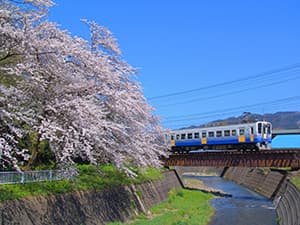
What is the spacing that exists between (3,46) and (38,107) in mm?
2367

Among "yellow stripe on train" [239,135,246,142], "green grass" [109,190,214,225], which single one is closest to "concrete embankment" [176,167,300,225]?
"yellow stripe on train" [239,135,246,142]

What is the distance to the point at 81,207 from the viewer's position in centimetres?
1558

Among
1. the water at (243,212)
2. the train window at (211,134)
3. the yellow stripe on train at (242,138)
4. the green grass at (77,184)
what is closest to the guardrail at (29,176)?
the green grass at (77,184)

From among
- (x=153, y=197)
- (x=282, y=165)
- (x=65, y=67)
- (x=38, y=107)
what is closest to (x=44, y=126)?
(x=38, y=107)

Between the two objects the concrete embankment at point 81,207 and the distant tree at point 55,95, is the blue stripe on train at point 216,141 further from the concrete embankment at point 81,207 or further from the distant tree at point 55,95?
the distant tree at point 55,95

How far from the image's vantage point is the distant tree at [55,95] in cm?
1265

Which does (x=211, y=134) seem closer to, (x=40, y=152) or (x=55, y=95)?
(x=40, y=152)

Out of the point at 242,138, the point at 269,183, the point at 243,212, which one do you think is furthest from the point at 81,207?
the point at 269,183

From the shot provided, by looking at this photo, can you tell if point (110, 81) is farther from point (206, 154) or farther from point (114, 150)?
point (206, 154)

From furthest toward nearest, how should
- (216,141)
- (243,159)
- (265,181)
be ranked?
(265,181)
(216,141)
(243,159)

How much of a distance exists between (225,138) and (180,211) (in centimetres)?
1367

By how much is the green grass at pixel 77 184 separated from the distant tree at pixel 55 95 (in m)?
1.08

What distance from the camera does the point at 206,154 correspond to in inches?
1340

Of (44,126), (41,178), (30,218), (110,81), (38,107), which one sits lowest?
(30,218)
